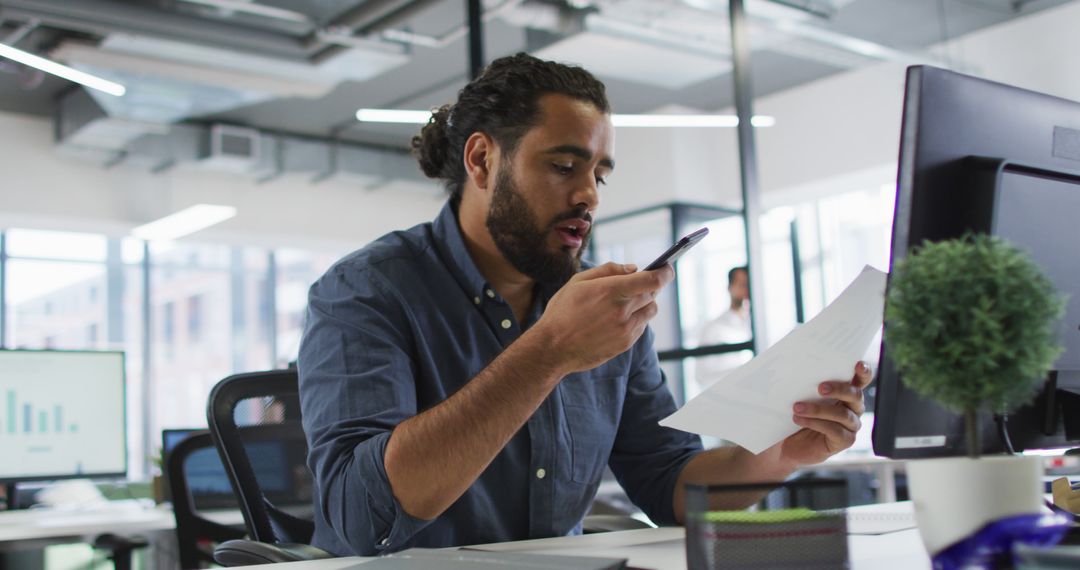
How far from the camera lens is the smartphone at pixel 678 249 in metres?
1.07

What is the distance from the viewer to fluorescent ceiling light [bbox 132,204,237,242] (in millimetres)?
8336

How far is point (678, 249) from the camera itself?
1.07 metres

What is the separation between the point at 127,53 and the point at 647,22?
2714 mm

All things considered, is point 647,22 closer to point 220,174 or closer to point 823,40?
point 823,40

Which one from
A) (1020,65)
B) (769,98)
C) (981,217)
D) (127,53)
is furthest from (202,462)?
(769,98)

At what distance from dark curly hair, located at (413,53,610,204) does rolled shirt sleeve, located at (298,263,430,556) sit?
1.17 feet

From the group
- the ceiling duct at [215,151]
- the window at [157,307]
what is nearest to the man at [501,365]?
the ceiling duct at [215,151]

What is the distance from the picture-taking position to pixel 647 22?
17.7 ft

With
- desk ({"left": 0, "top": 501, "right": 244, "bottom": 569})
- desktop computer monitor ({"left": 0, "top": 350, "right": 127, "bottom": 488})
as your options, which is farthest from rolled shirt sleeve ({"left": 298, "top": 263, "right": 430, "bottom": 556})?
desktop computer monitor ({"left": 0, "top": 350, "right": 127, "bottom": 488})

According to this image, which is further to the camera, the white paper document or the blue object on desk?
the white paper document

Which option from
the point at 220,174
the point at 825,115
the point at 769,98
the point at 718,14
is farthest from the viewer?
the point at 220,174

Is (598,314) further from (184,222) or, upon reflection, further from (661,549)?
(184,222)

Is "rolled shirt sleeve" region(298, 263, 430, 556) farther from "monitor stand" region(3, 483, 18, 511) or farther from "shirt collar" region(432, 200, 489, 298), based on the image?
"monitor stand" region(3, 483, 18, 511)

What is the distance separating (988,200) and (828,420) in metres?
0.39
